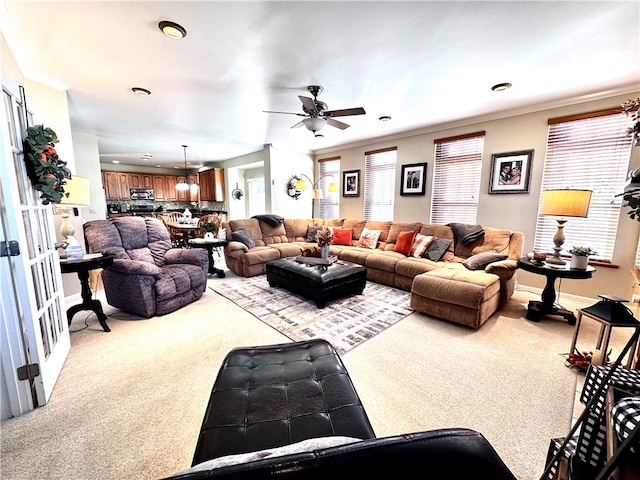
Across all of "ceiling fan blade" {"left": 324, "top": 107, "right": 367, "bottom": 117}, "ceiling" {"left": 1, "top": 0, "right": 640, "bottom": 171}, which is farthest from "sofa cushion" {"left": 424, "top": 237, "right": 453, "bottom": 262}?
"ceiling fan blade" {"left": 324, "top": 107, "right": 367, "bottom": 117}

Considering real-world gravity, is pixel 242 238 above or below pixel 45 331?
above

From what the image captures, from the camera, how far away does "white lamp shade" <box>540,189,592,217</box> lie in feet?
8.46

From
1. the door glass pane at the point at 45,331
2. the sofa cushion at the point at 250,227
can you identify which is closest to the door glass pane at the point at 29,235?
the door glass pane at the point at 45,331

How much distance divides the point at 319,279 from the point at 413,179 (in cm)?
302

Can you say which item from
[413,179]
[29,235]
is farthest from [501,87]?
[29,235]

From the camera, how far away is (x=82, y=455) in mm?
1356

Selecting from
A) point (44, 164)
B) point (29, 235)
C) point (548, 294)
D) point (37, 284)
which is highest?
point (44, 164)

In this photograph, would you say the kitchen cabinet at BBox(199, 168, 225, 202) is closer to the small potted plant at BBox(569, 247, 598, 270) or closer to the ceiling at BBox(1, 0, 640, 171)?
the ceiling at BBox(1, 0, 640, 171)

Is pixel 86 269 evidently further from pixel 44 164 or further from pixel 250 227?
pixel 250 227

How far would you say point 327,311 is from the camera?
3104 mm

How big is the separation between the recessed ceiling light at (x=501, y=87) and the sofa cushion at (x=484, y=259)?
1.93m

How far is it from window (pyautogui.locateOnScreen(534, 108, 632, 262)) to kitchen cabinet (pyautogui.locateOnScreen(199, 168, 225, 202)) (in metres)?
7.95

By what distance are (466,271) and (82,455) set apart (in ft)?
12.0

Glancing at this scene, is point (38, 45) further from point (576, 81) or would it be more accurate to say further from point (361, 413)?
point (576, 81)
